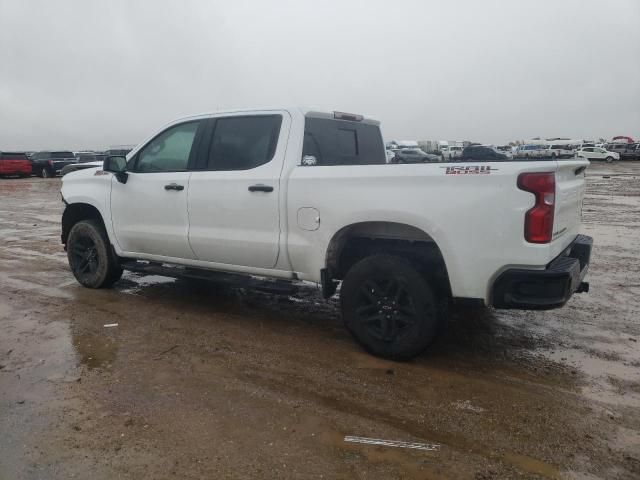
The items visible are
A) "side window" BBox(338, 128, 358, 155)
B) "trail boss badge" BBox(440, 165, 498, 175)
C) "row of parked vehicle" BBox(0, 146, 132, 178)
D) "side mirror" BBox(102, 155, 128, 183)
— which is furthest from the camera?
"row of parked vehicle" BBox(0, 146, 132, 178)

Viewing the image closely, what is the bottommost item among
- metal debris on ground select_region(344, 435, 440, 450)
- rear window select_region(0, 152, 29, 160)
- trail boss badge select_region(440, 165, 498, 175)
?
metal debris on ground select_region(344, 435, 440, 450)

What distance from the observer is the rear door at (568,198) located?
361 cm

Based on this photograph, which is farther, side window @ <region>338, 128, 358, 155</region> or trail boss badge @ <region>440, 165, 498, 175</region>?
side window @ <region>338, 128, 358, 155</region>

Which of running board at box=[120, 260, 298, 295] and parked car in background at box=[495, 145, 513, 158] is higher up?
parked car in background at box=[495, 145, 513, 158]

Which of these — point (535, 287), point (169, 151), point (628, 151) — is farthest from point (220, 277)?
point (628, 151)

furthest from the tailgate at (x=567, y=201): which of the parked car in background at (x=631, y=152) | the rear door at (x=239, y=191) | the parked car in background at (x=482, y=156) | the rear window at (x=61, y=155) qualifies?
the parked car in background at (x=631, y=152)

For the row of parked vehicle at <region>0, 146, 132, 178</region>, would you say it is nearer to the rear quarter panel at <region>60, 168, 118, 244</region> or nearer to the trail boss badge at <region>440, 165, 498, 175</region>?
the rear quarter panel at <region>60, 168, 118, 244</region>

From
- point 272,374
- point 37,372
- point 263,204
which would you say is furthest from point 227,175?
point 37,372

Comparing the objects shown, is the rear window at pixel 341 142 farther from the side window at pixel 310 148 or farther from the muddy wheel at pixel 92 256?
the muddy wheel at pixel 92 256

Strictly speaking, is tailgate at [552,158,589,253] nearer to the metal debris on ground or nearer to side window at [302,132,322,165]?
the metal debris on ground

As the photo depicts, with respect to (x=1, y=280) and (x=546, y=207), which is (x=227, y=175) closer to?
(x=546, y=207)

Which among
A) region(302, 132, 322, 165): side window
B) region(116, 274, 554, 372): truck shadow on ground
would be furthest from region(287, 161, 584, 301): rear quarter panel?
region(116, 274, 554, 372): truck shadow on ground

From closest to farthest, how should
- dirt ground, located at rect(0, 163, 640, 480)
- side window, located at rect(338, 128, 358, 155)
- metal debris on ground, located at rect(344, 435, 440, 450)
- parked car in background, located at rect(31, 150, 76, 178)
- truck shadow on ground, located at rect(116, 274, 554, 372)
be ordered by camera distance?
dirt ground, located at rect(0, 163, 640, 480), metal debris on ground, located at rect(344, 435, 440, 450), truck shadow on ground, located at rect(116, 274, 554, 372), side window, located at rect(338, 128, 358, 155), parked car in background, located at rect(31, 150, 76, 178)

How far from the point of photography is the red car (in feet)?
101
